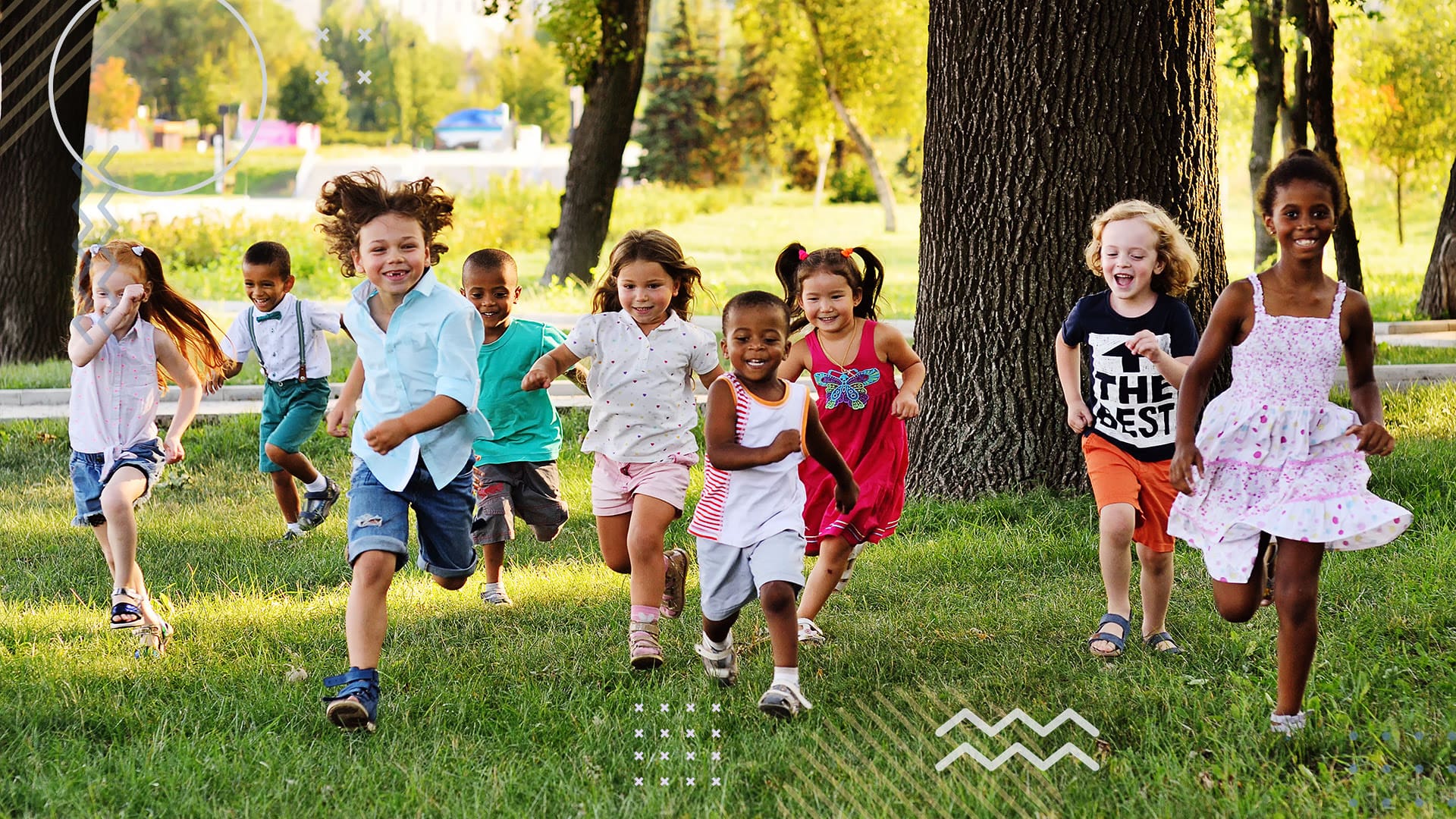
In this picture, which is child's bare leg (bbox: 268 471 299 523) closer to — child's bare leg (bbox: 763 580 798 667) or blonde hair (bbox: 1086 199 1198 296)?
child's bare leg (bbox: 763 580 798 667)

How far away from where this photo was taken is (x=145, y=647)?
507 centimetres

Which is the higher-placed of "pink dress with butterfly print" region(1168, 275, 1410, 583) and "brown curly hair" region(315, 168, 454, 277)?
"brown curly hair" region(315, 168, 454, 277)

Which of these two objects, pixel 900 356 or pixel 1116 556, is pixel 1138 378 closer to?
pixel 1116 556

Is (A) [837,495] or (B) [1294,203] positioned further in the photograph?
(A) [837,495]

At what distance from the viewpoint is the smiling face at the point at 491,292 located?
5.71 meters

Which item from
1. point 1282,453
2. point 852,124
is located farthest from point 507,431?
point 852,124

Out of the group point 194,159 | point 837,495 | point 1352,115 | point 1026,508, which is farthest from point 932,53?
point 1352,115

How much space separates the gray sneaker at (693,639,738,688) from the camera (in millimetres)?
4660

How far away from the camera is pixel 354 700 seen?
420 centimetres

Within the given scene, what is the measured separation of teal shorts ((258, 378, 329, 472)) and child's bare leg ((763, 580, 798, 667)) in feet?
12.5

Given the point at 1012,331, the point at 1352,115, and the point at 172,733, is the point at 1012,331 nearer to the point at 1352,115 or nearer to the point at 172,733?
the point at 172,733

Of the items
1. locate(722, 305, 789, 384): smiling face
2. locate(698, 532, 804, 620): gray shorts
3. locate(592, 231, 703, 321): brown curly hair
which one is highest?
locate(592, 231, 703, 321): brown curly hair

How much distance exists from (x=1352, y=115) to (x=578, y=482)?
32552 mm

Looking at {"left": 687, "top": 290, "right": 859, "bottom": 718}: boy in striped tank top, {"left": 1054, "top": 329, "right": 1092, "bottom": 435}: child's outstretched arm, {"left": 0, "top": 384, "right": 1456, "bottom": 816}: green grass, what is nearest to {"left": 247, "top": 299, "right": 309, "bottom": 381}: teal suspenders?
{"left": 0, "top": 384, "right": 1456, "bottom": 816}: green grass
